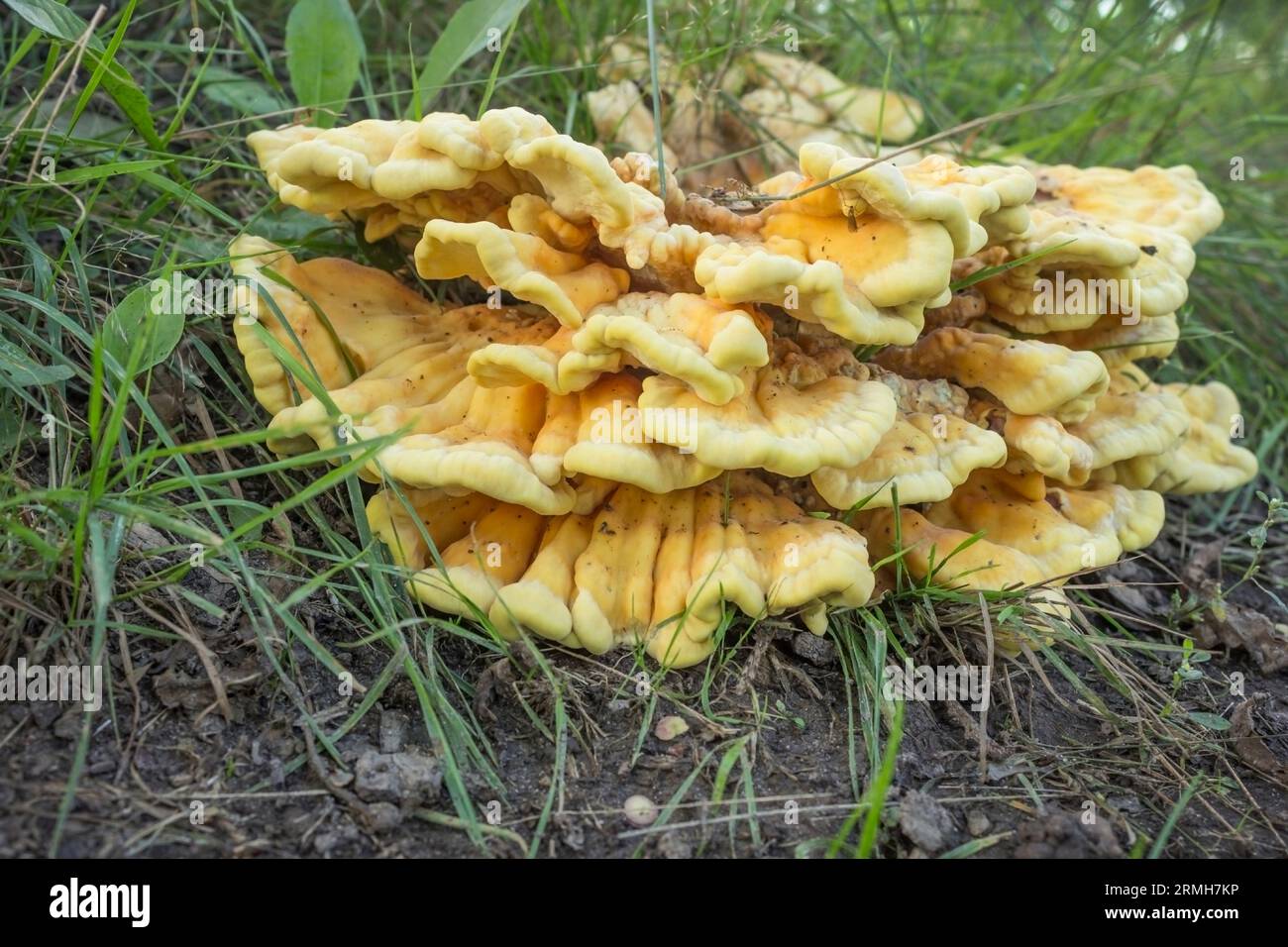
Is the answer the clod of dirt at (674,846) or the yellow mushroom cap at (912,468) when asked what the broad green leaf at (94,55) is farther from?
the clod of dirt at (674,846)

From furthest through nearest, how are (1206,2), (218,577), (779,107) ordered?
1. (1206,2)
2. (779,107)
3. (218,577)

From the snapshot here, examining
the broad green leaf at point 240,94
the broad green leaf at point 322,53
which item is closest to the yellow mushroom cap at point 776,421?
the broad green leaf at point 322,53

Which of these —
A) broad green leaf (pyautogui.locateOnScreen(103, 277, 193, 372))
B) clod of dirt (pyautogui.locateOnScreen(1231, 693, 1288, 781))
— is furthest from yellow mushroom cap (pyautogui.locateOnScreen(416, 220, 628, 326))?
clod of dirt (pyautogui.locateOnScreen(1231, 693, 1288, 781))
